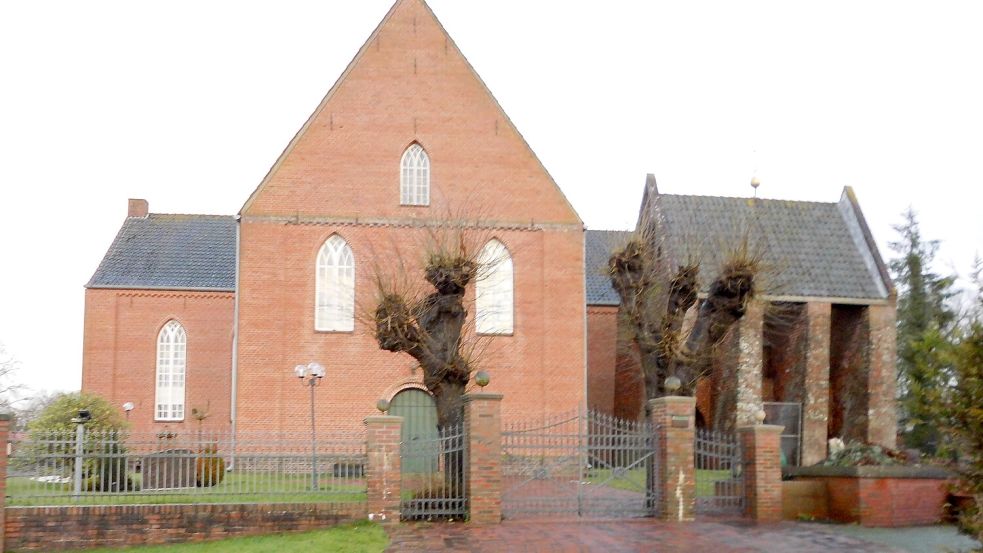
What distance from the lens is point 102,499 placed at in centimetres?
1667

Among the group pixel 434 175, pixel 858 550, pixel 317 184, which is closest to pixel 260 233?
pixel 317 184

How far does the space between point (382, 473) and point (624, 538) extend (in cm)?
414

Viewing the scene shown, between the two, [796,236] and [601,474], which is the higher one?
[796,236]

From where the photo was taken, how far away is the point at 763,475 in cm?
1706

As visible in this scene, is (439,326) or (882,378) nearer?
(439,326)

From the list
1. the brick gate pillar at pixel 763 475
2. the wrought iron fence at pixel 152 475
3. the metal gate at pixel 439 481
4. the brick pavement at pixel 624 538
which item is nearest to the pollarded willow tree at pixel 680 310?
the brick gate pillar at pixel 763 475

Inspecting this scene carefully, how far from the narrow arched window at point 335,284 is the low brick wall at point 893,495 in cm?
1528


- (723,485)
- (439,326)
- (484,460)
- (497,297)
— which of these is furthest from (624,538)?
(497,297)

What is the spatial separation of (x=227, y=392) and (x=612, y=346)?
13707mm

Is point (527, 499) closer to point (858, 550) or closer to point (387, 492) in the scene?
point (387, 492)

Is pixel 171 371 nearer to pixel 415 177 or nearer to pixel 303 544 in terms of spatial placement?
pixel 415 177

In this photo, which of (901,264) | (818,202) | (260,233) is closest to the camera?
(260,233)

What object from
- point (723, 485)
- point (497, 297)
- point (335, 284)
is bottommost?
point (723, 485)

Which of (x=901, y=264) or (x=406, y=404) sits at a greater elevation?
(x=901, y=264)
